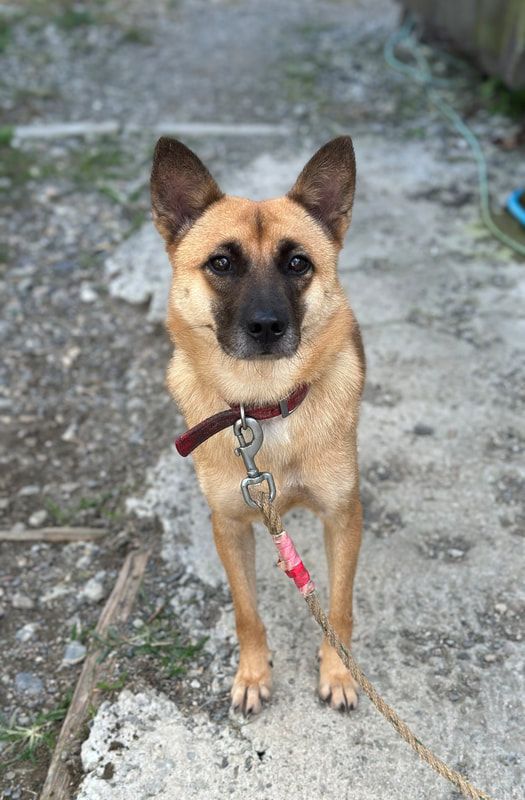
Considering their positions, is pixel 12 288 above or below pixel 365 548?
below

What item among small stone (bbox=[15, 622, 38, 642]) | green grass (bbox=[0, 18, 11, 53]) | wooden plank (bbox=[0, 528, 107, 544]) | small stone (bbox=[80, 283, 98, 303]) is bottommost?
green grass (bbox=[0, 18, 11, 53])

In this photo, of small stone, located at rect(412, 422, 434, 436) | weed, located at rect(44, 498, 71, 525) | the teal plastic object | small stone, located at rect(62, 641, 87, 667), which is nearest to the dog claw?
small stone, located at rect(62, 641, 87, 667)

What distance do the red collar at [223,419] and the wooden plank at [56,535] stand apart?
118 cm

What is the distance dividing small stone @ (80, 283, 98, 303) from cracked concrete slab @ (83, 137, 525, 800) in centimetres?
15

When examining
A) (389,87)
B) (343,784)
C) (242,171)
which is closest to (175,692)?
(343,784)

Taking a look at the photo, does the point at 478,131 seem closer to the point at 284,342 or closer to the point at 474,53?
the point at 474,53

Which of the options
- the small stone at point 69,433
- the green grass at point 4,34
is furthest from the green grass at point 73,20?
the small stone at point 69,433

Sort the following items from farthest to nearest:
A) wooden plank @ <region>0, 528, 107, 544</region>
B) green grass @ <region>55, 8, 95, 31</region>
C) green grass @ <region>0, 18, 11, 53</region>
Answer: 1. green grass @ <region>55, 8, 95, 31</region>
2. green grass @ <region>0, 18, 11, 53</region>
3. wooden plank @ <region>0, 528, 107, 544</region>

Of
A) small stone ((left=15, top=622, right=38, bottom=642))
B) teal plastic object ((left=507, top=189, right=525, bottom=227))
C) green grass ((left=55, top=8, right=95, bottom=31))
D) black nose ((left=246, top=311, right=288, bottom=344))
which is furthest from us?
green grass ((left=55, top=8, right=95, bottom=31))

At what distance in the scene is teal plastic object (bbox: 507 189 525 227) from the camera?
16.1ft

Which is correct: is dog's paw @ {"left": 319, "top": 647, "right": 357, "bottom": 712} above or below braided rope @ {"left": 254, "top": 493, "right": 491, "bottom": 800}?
below

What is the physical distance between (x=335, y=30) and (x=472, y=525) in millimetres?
7631

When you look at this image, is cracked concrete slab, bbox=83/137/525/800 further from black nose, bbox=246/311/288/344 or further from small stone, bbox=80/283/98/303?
black nose, bbox=246/311/288/344

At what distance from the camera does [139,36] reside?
877cm
